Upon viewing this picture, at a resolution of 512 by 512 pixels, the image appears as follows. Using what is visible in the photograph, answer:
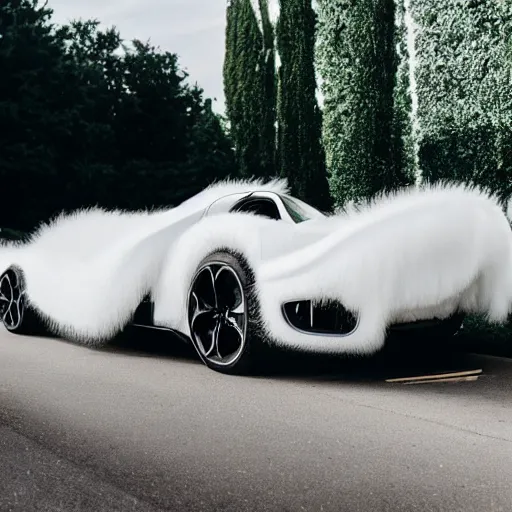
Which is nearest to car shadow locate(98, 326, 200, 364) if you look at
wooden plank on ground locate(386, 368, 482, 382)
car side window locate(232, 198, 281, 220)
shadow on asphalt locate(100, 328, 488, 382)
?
shadow on asphalt locate(100, 328, 488, 382)

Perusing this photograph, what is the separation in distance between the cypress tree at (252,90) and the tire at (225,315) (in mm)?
8668

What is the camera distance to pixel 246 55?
14.6 meters

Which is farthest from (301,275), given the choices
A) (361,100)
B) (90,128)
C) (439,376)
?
(90,128)

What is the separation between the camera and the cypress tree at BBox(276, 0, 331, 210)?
11633 mm

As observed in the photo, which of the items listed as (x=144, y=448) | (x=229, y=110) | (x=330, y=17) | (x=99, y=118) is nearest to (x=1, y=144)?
(x=99, y=118)

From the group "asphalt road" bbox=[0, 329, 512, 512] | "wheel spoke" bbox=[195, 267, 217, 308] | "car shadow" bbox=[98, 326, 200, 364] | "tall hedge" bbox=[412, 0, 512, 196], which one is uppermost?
"tall hedge" bbox=[412, 0, 512, 196]

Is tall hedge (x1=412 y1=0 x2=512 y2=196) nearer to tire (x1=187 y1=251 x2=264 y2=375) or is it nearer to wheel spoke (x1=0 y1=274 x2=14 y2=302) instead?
tire (x1=187 y1=251 x2=264 y2=375)

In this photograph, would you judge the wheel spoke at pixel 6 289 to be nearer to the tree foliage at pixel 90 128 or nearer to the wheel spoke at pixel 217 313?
the wheel spoke at pixel 217 313

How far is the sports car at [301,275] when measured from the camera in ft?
14.8

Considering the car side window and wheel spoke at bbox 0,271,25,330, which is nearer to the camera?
the car side window

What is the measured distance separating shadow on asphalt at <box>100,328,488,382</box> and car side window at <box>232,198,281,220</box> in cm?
101

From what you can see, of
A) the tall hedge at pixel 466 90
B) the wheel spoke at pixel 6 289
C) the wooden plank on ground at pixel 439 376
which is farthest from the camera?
the tall hedge at pixel 466 90

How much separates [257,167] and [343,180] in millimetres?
4494

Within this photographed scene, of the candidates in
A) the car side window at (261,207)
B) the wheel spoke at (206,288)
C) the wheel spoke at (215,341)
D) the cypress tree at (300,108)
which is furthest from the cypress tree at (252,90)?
the wheel spoke at (215,341)
